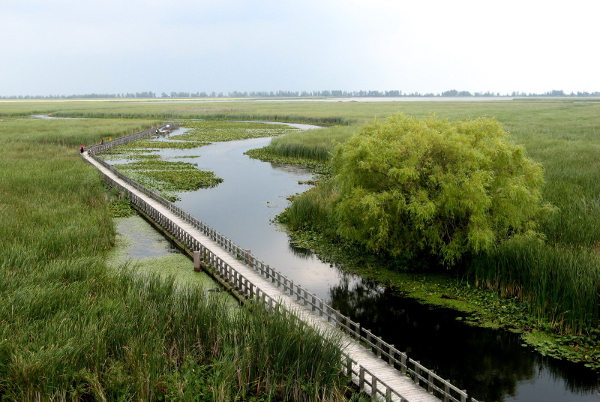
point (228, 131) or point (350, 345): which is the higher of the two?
point (350, 345)

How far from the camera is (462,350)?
18.3 metres

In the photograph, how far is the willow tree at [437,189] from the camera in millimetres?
23406

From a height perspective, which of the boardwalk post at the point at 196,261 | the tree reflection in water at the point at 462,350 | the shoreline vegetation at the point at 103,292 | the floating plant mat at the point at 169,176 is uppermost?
the shoreline vegetation at the point at 103,292

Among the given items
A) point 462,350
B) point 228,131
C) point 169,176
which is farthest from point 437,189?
point 228,131

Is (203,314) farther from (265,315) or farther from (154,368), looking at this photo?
(154,368)

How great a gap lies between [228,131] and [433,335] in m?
85.7

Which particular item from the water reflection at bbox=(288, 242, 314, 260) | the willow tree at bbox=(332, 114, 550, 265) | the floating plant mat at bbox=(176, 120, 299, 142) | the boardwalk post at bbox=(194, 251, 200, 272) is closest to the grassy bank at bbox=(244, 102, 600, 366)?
the water reflection at bbox=(288, 242, 314, 260)

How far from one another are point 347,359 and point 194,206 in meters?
27.5

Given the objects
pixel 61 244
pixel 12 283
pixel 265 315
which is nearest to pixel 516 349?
pixel 265 315

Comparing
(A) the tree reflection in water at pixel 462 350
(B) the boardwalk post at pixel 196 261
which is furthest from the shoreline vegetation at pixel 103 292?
(B) the boardwalk post at pixel 196 261

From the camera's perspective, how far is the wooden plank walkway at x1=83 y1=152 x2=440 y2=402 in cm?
1398

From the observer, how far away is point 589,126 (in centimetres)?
6488

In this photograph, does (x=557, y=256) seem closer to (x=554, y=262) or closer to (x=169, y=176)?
(x=554, y=262)

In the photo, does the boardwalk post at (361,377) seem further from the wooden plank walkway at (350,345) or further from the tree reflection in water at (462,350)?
the tree reflection in water at (462,350)
